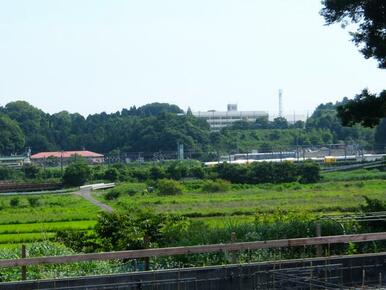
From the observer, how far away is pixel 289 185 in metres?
68.9

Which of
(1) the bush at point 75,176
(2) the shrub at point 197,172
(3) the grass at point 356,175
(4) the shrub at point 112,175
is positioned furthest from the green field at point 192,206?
(4) the shrub at point 112,175

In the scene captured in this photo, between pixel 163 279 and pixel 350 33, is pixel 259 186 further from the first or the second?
pixel 163 279

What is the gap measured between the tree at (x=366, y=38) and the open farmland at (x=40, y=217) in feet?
46.0

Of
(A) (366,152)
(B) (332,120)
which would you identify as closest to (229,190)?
(A) (366,152)

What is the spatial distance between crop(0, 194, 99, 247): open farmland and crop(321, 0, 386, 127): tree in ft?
46.0

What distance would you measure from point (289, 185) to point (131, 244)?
179 ft

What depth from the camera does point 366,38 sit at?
715 inches

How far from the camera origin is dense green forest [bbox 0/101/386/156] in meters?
125

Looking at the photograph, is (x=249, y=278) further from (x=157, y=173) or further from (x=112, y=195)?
(x=157, y=173)

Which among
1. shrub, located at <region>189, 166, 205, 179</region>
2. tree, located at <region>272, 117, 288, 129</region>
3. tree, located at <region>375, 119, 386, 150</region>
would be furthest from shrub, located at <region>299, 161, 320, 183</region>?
tree, located at <region>272, 117, 288, 129</region>

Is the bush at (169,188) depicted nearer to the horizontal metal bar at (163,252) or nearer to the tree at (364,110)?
the tree at (364,110)

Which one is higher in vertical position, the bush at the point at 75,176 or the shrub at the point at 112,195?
the bush at the point at 75,176

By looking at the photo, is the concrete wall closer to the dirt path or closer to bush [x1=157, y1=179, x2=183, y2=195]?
the dirt path

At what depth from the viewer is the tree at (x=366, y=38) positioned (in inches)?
687
